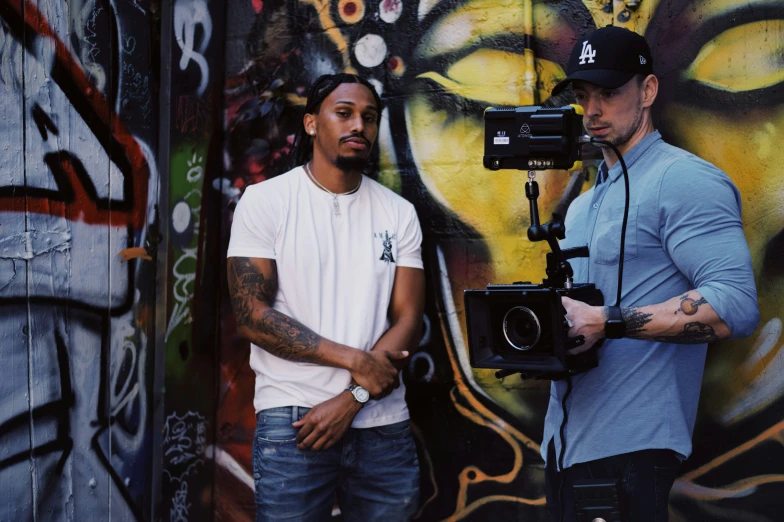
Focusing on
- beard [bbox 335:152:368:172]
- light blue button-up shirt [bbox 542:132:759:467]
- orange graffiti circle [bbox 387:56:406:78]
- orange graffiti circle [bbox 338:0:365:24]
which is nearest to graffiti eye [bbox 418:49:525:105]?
orange graffiti circle [bbox 387:56:406:78]

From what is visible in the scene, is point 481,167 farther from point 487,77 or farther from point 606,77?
point 606,77

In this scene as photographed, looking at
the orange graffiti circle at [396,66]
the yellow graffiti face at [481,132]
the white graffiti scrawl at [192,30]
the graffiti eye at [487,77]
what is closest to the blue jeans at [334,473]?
the yellow graffiti face at [481,132]

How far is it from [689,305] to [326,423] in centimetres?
130

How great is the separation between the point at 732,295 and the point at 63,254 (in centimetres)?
245

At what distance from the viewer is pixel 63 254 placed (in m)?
3.17

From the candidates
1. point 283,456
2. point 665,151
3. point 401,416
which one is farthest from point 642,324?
point 283,456

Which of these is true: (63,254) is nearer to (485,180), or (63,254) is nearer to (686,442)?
(485,180)

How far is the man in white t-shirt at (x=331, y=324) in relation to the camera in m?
2.84

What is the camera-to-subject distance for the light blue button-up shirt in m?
2.15

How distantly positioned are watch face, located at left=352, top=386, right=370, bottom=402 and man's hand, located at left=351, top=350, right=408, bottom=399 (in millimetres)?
13

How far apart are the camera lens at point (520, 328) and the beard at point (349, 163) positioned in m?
1.07

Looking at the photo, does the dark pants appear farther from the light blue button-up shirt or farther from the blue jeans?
the blue jeans

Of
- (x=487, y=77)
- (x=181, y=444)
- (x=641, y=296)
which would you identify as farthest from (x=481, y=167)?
(x=181, y=444)

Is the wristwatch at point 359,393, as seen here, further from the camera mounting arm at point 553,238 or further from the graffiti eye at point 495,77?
the graffiti eye at point 495,77
